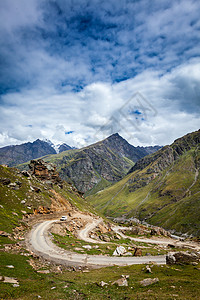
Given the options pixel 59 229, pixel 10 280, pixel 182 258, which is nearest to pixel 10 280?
pixel 10 280

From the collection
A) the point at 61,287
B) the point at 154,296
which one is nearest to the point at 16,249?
the point at 61,287

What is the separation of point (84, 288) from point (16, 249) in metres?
19.6

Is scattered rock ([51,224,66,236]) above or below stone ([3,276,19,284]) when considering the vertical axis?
below

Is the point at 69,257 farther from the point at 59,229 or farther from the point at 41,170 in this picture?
the point at 41,170

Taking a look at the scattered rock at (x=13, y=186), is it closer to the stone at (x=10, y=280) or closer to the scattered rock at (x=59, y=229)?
the scattered rock at (x=59, y=229)

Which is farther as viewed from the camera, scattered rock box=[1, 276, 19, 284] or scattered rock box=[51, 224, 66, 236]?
scattered rock box=[51, 224, 66, 236]

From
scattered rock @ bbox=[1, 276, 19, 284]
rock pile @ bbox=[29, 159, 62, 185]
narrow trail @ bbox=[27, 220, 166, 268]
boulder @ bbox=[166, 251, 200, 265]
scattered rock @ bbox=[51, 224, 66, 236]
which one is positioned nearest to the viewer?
scattered rock @ bbox=[1, 276, 19, 284]

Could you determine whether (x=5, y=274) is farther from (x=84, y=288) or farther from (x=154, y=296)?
(x=154, y=296)

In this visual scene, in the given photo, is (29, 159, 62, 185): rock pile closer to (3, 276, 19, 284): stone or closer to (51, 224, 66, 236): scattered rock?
(51, 224, 66, 236): scattered rock

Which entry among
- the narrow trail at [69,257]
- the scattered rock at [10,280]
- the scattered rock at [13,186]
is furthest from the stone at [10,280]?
the scattered rock at [13,186]

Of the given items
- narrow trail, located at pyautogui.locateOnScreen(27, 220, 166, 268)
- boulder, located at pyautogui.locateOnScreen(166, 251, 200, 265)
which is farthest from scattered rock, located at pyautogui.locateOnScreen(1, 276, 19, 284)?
boulder, located at pyautogui.locateOnScreen(166, 251, 200, 265)

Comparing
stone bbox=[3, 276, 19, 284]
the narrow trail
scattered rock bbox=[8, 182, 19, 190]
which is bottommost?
the narrow trail

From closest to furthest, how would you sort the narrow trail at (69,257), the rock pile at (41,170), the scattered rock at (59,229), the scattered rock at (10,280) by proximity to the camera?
the scattered rock at (10,280) → the narrow trail at (69,257) → the scattered rock at (59,229) → the rock pile at (41,170)

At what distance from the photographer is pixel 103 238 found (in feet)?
219
